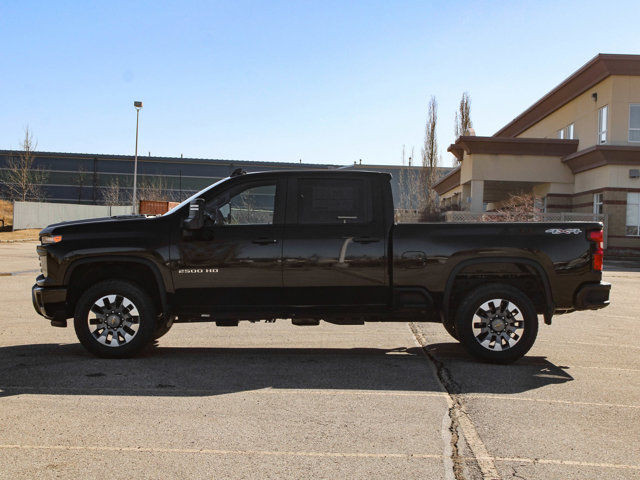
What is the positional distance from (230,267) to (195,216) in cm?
71

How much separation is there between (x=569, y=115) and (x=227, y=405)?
1330 inches

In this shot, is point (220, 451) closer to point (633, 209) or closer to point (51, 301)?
point (51, 301)

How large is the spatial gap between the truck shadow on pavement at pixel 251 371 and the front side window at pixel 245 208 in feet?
5.35

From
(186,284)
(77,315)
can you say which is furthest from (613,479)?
(77,315)

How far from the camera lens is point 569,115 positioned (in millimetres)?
34250

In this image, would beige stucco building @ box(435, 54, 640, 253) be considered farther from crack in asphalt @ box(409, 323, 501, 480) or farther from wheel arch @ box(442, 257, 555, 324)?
crack in asphalt @ box(409, 323, 501, 480)

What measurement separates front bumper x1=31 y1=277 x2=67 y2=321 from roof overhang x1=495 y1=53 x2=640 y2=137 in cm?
2823

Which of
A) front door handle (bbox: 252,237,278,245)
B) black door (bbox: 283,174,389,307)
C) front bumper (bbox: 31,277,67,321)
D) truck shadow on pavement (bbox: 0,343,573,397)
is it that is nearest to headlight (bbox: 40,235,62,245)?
front bumper (bbox: 31,277,67,321)

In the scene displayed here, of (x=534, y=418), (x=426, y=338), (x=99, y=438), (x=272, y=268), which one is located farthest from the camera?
(x=426, y=338)

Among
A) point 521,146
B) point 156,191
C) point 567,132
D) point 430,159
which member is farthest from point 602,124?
point 156,191

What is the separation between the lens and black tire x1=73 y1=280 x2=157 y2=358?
6875 mm

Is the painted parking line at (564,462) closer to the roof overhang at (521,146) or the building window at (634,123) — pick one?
the building window at (634,123)

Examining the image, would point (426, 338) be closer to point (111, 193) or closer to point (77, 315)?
point (77, 315)

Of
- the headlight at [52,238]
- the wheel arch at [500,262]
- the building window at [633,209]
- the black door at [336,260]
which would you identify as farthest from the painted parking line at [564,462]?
the building window at [633,209]
